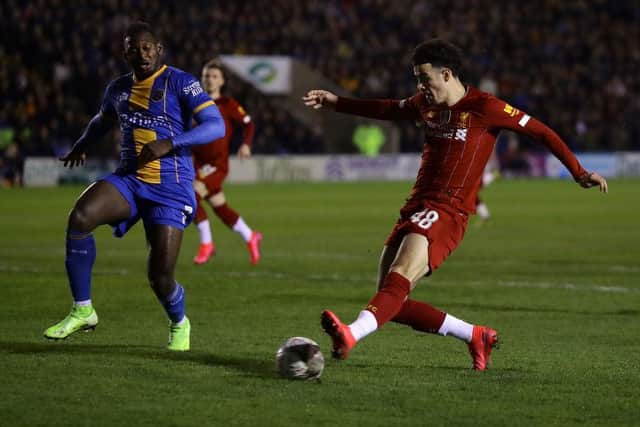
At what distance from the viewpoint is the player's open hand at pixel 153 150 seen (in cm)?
738

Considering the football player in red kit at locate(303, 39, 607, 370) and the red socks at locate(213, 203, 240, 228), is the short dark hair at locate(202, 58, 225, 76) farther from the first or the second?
the football player in red kit at locate(303, 39, 607, 370)

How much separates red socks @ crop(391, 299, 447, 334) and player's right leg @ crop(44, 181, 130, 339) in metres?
1.93

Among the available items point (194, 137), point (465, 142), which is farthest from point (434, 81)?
point (194, 137)

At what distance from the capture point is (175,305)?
25.9ft

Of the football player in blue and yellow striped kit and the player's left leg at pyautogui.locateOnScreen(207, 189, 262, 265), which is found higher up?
the football player in blue and yellow striped kit

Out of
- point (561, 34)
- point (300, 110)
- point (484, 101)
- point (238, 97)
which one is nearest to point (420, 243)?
point (484, 101)

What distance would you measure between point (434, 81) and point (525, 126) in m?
0.64

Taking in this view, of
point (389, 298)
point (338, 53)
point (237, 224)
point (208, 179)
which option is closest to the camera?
point (389, 298)

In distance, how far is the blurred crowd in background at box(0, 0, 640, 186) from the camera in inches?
1340

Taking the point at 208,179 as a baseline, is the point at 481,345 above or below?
above

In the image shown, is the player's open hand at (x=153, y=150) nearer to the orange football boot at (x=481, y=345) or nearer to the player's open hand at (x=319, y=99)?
the player's open hand at (x=319, y=99)

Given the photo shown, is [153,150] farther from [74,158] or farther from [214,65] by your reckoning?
[214,65]

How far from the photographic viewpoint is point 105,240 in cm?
1836

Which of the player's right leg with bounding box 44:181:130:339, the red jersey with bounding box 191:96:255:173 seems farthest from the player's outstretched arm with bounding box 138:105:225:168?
the red jersey with bounding box 191:96:255:173
